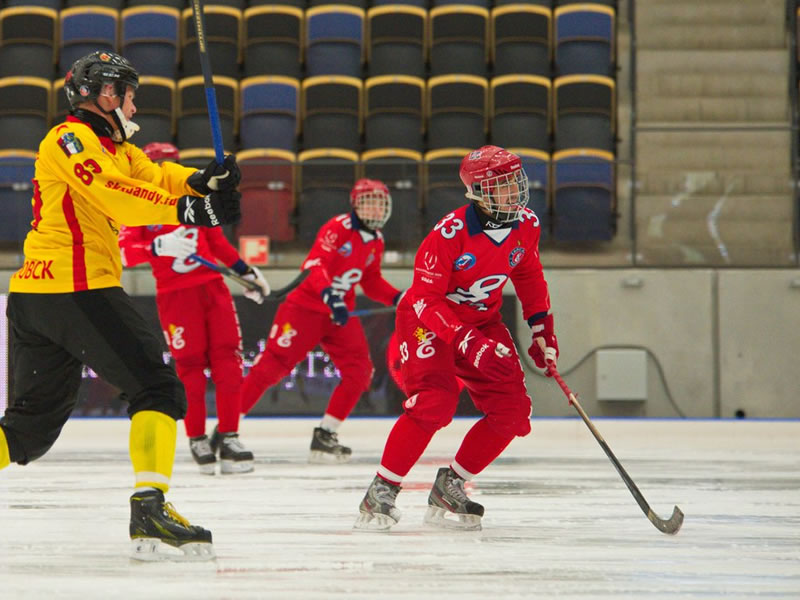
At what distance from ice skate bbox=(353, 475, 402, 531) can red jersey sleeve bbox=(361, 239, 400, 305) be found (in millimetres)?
2513

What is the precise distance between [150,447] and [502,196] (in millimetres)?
1324

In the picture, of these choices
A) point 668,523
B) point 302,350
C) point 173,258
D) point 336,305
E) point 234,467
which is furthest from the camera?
point 302,350

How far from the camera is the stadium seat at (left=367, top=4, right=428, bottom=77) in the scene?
10.8 meters

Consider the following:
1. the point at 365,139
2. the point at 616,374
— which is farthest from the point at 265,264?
the point at 616,374

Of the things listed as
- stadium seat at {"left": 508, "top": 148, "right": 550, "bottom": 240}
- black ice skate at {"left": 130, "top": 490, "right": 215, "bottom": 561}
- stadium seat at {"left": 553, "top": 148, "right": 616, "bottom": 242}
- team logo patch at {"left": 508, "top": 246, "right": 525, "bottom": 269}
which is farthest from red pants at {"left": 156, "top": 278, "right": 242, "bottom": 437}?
stadium seat at {"left": 553, "top": 148, "right": 616, "bottom": 242}

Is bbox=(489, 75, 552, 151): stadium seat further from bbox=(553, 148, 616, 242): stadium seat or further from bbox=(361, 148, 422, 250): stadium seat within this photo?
bbox=(361, 148, 422, 250): stadium seat

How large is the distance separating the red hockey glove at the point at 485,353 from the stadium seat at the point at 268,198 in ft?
16.9

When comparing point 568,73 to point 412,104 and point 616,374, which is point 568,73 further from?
point 616,374

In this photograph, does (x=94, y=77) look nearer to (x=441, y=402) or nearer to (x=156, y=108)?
(x=441, y=402)

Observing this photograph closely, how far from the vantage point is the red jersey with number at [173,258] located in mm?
5531

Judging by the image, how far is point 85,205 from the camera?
3.22 m

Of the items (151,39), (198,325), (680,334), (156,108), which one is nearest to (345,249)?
(198,325)

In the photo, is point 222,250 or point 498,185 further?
point 222,250

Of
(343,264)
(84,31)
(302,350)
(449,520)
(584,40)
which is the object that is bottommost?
(449,520)
